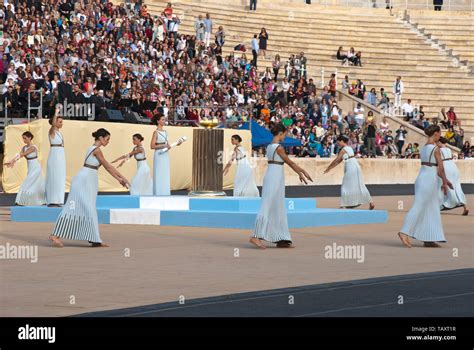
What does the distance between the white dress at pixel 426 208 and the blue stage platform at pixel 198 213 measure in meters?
4.31

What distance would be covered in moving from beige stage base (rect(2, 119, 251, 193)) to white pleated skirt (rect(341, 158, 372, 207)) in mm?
7255

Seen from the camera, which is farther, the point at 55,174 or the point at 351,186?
the point at 351,186

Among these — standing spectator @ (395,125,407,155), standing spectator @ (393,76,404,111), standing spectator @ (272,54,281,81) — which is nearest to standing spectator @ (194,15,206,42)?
standing spectator @ (272,54,281,81)

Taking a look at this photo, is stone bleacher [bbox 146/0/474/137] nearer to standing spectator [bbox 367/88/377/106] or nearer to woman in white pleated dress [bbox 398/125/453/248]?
standing spectator [bbox 367/88/377/106]

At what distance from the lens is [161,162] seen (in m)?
28.7

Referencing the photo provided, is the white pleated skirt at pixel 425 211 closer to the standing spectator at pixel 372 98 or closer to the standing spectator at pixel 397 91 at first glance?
the standing spectator at pixel 372 98

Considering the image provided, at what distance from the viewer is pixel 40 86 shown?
36375mm

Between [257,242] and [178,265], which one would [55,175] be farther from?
[178,265]

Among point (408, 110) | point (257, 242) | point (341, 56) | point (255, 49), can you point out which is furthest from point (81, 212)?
point (341, 56)

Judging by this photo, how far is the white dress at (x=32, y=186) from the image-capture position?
28.4 metres

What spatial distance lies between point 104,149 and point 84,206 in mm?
17776

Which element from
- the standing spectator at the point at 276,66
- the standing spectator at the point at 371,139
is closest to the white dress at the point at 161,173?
the standing spectator at the point at 371,139

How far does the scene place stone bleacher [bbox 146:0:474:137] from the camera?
2256 inches
